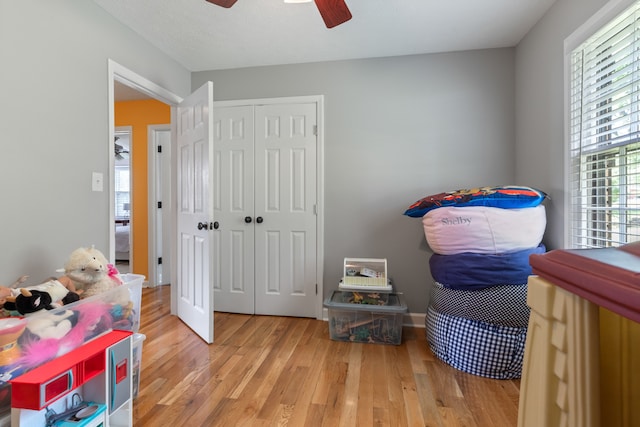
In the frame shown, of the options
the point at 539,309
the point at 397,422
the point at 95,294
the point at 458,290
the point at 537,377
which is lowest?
the point at 397,422

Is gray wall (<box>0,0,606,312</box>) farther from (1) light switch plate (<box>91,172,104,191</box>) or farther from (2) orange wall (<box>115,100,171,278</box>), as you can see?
(2) orange wall (<box>115,100,171,278</box>)

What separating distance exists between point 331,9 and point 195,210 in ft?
5.92

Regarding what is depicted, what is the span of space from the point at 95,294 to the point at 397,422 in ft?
5.36

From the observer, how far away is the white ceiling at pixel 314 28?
6.57 feet

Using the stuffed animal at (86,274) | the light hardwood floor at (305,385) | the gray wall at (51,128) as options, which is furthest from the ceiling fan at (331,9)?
the light hardwood floor at (305,385)

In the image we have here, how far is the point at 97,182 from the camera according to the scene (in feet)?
6.56

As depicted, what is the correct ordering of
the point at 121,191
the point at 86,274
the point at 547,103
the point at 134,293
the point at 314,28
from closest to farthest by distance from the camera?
the point at 86,274, the point at 134,293, the point at 547,103, the point at 314,28, the point at 121,191

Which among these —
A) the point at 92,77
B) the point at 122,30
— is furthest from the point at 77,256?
the point at 122,30

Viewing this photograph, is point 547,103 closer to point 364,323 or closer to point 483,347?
point 483,347

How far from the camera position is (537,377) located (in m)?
0.57

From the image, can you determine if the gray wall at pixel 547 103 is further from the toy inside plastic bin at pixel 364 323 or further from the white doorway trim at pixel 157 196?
the white doorway trim at pixel 157 196

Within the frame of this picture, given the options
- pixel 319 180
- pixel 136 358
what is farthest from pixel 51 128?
pixel 319 180

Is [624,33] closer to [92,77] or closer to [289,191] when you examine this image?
[289,191]

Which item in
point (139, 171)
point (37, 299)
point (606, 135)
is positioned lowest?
point (37, 299)
